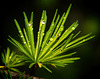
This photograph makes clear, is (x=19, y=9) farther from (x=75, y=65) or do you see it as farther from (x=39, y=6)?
(x=75, y=65)

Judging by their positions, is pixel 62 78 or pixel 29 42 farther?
pixel 62 78

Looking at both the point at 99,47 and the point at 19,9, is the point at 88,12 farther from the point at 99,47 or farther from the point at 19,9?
the point at 19,9

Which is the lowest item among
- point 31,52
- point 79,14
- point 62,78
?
point 62,78

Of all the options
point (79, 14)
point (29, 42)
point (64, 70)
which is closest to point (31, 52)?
point (29, 42)

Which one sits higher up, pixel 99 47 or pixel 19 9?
pixel 19 9

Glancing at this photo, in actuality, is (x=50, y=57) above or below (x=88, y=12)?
below

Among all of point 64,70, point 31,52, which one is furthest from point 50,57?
point 64,70
